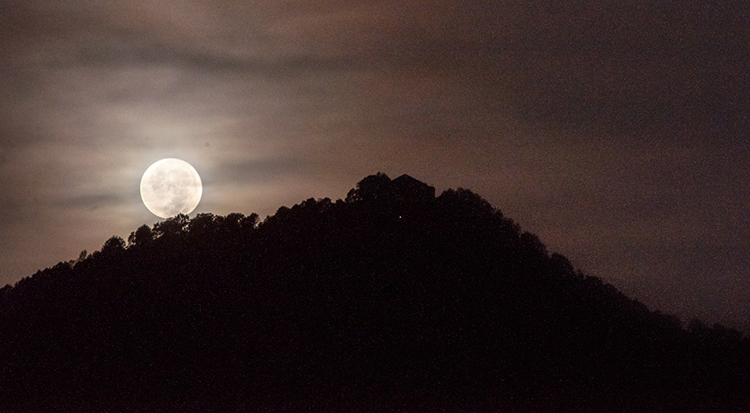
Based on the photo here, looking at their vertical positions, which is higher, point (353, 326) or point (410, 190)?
point (410, 190)

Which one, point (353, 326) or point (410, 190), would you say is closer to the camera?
point (353, 326)

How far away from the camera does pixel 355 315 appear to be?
122 m

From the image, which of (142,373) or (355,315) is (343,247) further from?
(142,373)

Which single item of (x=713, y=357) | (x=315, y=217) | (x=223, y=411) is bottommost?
(x=223, y=411)

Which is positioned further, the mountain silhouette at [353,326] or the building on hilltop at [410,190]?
the building on hilltop at [410,190]

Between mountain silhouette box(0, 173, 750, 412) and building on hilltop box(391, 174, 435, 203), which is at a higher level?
building on hilltop box(391, 174, 435, 203)

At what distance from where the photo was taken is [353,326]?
119 m

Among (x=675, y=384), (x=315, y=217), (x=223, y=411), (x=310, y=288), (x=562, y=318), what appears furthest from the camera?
(x=315, y=217)

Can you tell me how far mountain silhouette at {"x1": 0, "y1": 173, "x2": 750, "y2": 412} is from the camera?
317ft

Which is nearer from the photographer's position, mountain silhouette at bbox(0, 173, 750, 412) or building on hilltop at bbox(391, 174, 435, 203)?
mountain silhouette at bbox(0, 173, 750, 412)

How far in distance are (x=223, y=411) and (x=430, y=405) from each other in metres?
22.5

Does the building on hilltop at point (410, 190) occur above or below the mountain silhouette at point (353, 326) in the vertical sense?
above

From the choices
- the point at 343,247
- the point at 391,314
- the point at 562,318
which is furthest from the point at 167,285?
the point at 562,318

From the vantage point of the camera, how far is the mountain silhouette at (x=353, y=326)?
96.6 meters
